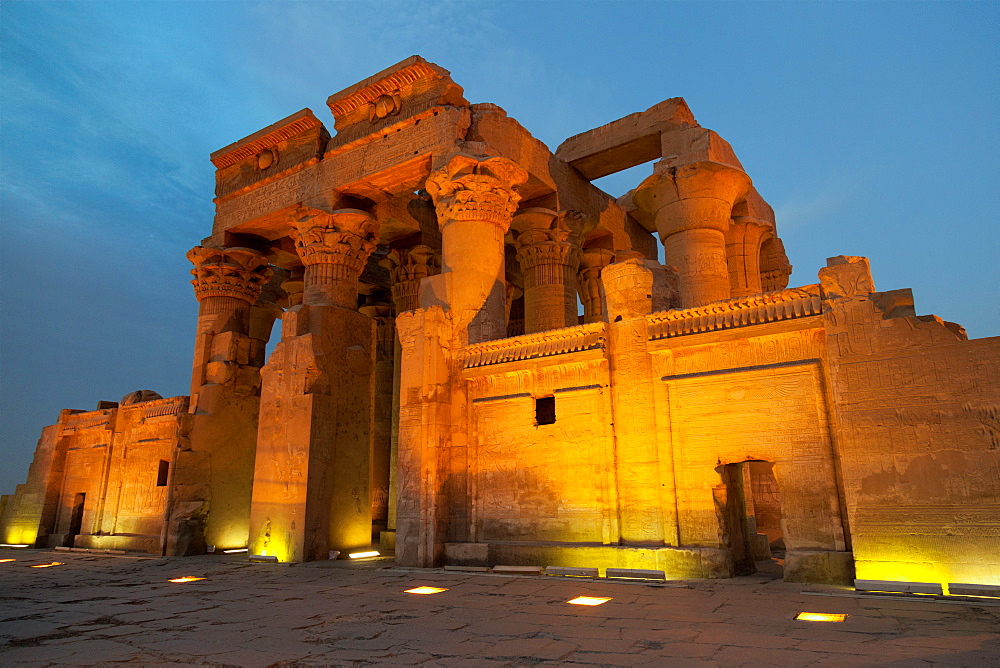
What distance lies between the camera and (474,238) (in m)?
10.8

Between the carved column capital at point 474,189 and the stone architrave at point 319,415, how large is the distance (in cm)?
255

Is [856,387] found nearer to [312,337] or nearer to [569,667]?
[569,667]

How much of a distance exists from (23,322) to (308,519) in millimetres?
70586

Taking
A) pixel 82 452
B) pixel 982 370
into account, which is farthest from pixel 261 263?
pixel 982 370

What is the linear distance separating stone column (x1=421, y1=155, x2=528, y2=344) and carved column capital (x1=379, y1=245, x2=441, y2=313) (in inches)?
190

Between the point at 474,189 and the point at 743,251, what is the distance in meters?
6.05

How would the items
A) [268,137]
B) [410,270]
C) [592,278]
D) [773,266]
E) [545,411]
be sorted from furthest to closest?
[592,278] < [410,270] < [773,266] < [268,137] < [545,411]

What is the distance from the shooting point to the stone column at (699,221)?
11.1m

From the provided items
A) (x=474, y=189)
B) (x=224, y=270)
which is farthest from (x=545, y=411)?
(x=224, y=270)

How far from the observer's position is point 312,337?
458 inches

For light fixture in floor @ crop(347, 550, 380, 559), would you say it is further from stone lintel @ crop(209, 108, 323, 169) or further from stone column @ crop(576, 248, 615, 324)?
stone lintel @ crop(209, 108, 323, 169)

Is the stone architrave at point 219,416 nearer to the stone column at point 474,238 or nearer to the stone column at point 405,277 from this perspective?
the stone column at point 405,277

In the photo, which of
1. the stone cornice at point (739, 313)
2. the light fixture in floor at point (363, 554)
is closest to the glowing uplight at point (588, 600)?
the stone cornice at point (739, 313)

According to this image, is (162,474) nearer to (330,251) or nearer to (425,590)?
(330,251)
